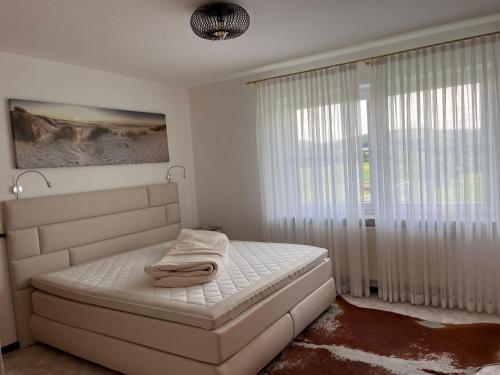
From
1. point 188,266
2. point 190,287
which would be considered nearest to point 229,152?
point 188,266

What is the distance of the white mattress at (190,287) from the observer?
2.21 metres

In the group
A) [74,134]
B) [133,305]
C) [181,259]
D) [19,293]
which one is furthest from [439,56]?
[19,293]

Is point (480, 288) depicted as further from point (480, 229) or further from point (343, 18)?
point (343, 18)

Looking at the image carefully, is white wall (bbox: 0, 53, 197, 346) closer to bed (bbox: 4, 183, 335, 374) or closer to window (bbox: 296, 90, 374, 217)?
bed (bbox: 4, 183, 335, 374)

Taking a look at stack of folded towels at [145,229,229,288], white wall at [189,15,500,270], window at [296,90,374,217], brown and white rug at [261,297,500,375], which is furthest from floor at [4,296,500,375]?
white wall at [189,15,500,270]

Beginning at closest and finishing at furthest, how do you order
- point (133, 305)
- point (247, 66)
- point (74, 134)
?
point (133, 305) < point (74, 134) < point (247, 66)

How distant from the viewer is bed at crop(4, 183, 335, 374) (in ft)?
7.13

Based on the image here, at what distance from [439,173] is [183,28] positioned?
2402 mm

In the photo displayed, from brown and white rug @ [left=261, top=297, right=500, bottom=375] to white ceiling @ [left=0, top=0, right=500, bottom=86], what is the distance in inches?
93.7

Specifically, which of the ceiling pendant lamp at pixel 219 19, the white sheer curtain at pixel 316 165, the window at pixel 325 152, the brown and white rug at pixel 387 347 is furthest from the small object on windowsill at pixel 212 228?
the ceiling pendant lamp at pixel 219 19

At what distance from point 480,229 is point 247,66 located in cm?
268

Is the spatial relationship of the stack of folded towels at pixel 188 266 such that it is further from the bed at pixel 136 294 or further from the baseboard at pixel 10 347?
the baseboard at pixel 10 347

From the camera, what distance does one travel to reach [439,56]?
320 cm

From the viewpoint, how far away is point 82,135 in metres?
3.61
